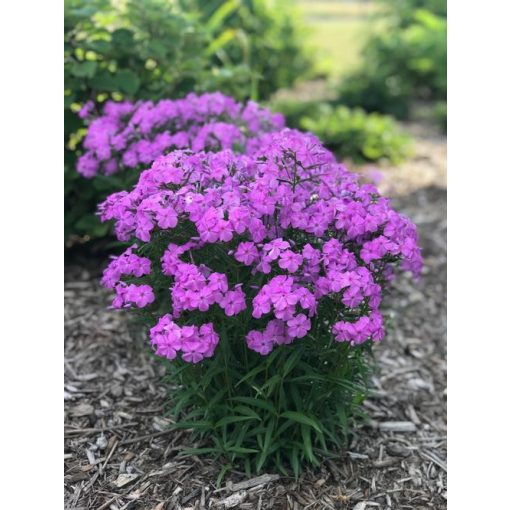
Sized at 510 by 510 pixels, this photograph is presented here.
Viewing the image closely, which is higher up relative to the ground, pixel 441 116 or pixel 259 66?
pixel 259 66

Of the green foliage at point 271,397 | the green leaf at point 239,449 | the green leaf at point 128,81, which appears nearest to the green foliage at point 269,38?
the green leaf at point 128,81

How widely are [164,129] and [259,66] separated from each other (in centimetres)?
470

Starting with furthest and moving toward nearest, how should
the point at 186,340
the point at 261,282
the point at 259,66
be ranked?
the point at 259,66
the point at 261,282
the point at 186,340

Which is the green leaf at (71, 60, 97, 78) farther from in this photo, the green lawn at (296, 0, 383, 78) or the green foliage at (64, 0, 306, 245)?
the green lawn at (296, 0, 383, 78)

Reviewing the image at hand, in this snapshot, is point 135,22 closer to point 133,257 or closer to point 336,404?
point 133,257

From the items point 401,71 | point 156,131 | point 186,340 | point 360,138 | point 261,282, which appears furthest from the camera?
point 401,71

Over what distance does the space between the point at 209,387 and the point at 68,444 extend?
0.60m

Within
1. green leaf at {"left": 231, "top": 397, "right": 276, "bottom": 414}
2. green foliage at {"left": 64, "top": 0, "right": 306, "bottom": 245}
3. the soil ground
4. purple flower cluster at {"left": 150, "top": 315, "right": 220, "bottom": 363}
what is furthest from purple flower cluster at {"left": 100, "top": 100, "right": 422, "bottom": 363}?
green foliage at {"left": 64, "top": 0, "right": 306, "bottom": 245}

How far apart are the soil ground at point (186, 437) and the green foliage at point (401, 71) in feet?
14.1

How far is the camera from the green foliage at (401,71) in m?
7.51

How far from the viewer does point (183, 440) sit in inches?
96.6

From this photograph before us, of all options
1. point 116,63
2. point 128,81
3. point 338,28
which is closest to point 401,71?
point 116,63

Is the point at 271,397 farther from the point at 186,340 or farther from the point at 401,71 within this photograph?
the point at 401,71
